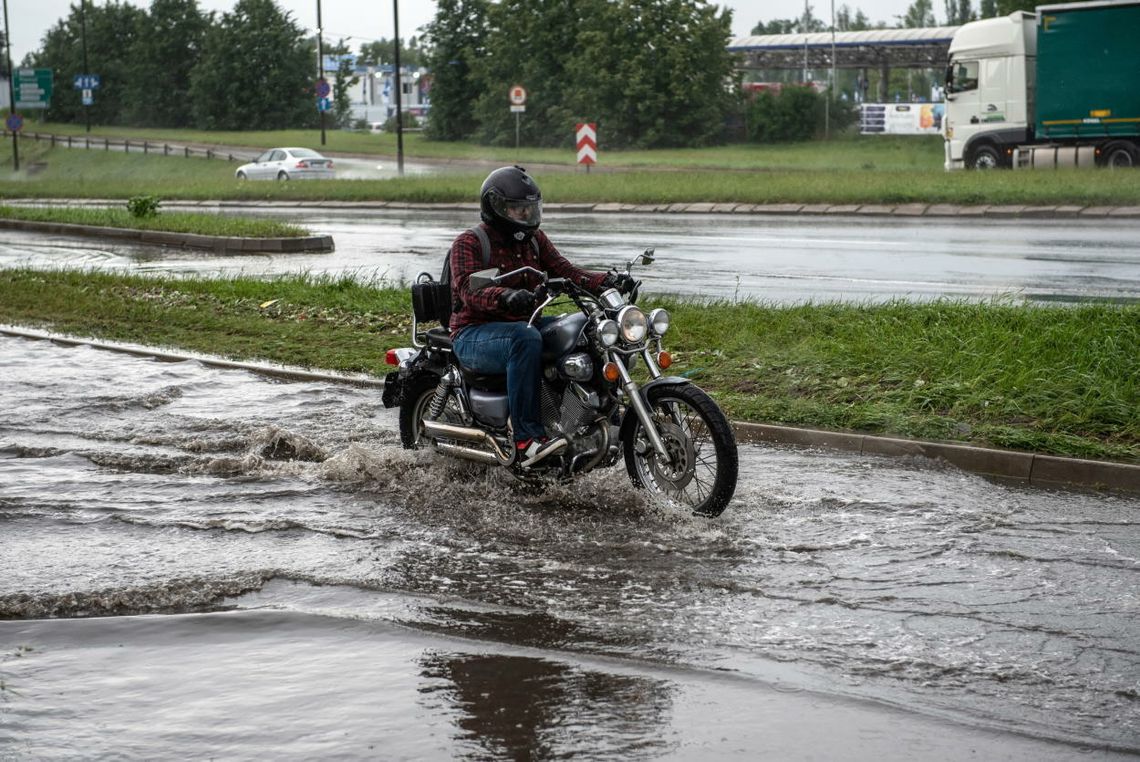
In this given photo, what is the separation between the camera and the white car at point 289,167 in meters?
48.0

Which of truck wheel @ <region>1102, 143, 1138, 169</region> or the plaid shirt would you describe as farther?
truck wheel @ <region>1102, 143, 1138, 169</region>

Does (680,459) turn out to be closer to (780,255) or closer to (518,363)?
(518,363)

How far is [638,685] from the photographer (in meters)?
4.58

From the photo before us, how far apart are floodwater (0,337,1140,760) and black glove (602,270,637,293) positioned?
0.94 metres

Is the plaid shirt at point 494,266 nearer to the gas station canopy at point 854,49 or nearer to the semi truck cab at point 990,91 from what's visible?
the semi truck cab at point 990,91

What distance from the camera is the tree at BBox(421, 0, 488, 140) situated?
73.7m

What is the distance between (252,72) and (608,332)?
3369 inches

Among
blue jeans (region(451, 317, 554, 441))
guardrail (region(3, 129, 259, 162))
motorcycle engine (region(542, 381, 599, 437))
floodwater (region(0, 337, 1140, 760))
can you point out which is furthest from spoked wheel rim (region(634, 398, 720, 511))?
guardrail (region(3, 129, 259, 162))

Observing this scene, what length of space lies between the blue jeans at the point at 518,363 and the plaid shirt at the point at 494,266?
0.44ft

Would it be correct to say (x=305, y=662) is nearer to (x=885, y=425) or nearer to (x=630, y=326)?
(x=630, y=326)

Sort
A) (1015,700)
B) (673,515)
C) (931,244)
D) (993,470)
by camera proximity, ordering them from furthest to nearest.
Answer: (931,244) < (993,470) < (673,515) < (1015,700)

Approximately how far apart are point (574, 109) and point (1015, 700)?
2409 inches

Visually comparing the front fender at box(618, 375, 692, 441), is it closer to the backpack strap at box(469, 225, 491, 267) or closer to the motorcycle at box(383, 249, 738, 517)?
the motorcycle at box(383, 249, 738, 517)

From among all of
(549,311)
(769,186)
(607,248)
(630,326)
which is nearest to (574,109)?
(769,186)
